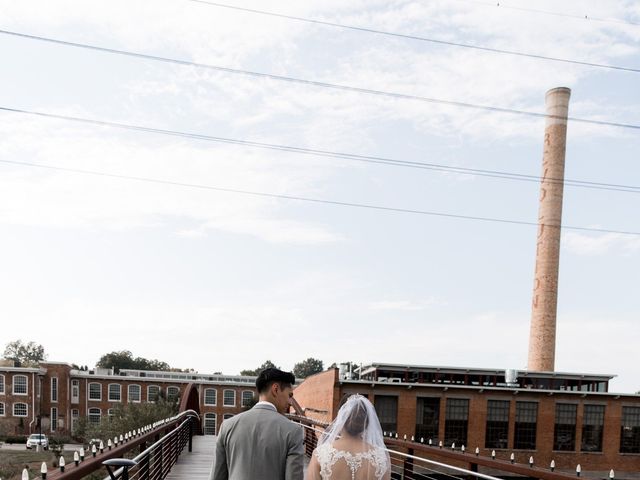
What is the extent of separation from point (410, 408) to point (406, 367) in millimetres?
2634

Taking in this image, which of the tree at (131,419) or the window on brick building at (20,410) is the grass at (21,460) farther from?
the window on brick building at (20,410)

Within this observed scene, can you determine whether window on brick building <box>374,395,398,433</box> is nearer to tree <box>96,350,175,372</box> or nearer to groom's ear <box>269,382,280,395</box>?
groom's ear <box>269,382,280,395</box>

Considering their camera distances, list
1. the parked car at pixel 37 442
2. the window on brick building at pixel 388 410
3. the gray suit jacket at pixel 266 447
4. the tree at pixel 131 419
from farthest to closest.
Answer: the parked car at pixel 37 442
the tree at pixel 131 419
the window on brick building at pixel 388 410
the gray suit jacket at pixel 266 447

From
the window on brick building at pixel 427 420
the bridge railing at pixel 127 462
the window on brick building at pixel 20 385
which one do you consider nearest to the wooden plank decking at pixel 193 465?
the bridge railing at pixel 127 462

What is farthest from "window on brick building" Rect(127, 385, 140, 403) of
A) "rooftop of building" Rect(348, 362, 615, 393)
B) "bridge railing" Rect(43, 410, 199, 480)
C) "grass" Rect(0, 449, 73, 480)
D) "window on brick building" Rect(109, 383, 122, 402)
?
"bridge railing" Rect(43, 410, 199, 480)

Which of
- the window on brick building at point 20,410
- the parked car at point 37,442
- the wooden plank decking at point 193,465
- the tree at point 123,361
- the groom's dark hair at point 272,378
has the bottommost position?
the tree at point 123,361

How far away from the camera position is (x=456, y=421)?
34.3 meters

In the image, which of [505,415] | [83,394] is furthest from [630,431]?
[83,394]

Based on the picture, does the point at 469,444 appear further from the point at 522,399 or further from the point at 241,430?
the point at 241,430

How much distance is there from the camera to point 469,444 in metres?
34.1

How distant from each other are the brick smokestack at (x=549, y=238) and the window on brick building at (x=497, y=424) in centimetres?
703

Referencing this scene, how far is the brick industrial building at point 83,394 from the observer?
56812mm

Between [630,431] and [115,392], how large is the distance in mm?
46596

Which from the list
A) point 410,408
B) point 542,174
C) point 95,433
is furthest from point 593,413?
point 95,433
